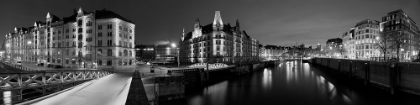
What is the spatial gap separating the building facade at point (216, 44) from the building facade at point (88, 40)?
34842mm

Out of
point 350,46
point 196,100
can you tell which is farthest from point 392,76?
point 350,46

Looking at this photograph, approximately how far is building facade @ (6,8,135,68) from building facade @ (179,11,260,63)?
34.8 metres

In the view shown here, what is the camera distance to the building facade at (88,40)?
5134 centimetres

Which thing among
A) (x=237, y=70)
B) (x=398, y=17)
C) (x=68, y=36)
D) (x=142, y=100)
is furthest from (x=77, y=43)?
(x=398, y=17)

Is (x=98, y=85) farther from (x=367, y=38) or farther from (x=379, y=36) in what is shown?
(x=367, y=38)

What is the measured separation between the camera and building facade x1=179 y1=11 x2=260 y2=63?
8438cm

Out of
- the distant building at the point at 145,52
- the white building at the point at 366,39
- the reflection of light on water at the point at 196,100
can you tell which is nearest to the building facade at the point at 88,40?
the reflection of light on water at the point at 196,100

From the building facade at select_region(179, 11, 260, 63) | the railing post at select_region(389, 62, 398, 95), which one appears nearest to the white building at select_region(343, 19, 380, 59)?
the building facade at select_region(179, 11, 260, 63)

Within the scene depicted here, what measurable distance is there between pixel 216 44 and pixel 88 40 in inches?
2012

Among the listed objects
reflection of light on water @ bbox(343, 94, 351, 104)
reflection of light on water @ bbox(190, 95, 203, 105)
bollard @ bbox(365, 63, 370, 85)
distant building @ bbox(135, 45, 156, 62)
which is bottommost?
reflection of light on water @ bbox(343, 94, 351, 104)

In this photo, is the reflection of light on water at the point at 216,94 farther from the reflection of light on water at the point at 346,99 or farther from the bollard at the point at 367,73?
the bollard at the point at 367,73

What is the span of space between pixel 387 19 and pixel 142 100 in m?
116

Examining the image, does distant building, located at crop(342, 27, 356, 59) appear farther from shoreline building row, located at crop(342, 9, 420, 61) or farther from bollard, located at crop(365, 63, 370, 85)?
bollard, located at crop(365, 63, 370, 85)

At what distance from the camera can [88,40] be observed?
5319 cm
